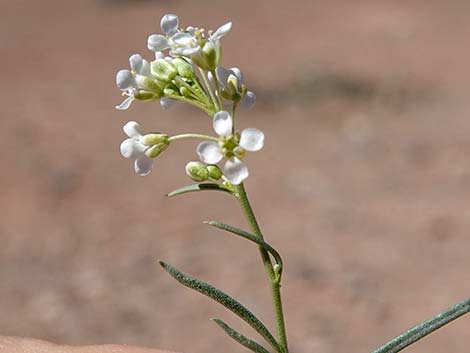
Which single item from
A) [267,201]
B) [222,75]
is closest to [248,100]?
[222,75]

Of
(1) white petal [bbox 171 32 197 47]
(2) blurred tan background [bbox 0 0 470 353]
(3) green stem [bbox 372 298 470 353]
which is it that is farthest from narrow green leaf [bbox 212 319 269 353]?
(2) blurred tan background [bbox 0 0 470 353]

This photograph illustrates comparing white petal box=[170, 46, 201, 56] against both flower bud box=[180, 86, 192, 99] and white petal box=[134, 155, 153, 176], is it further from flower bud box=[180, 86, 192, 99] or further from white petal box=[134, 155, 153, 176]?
white petal box=[134, 155, 153, 176]

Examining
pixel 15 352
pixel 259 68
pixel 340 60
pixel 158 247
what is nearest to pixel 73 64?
pixel 259 68

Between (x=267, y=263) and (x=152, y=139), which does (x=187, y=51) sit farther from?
(x=267, y=263)

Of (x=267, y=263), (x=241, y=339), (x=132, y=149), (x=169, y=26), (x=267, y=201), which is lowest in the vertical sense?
(x=241, y=339)

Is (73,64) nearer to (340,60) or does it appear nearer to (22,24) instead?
(22,24)

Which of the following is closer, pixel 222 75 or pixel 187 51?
pixel 187 51

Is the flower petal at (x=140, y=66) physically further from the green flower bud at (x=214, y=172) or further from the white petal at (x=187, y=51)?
the green flower bud at (x=214, y=172)
